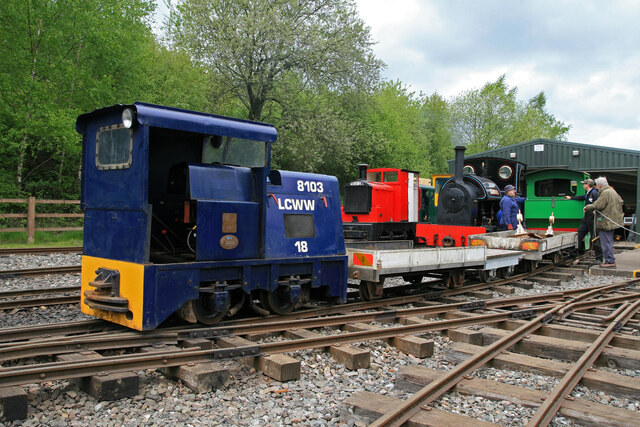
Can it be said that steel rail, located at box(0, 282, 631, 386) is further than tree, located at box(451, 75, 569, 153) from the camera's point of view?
No

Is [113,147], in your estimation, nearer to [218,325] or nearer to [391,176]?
[218,325]

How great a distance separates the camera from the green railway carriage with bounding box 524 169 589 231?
48.0ft

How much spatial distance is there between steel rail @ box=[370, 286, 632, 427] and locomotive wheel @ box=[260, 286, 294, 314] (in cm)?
249

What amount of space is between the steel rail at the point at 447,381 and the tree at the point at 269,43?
19129 millimetres

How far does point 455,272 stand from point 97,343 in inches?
250

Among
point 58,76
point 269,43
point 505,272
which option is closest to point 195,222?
point 505,272

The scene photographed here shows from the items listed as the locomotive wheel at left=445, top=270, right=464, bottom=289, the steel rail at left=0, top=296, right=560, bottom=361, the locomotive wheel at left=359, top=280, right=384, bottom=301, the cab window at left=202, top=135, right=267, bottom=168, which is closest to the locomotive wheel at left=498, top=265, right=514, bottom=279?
the locomotive wheel at left=445, top=270, right=464, bottom=289

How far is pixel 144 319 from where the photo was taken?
479 cm

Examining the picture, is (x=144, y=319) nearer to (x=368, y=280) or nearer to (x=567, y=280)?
(x=368, y=280)

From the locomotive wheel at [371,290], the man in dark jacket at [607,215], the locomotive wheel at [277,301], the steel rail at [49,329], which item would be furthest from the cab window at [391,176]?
the steel rail at [49,329]

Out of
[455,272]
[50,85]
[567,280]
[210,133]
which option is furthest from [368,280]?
[50,85]

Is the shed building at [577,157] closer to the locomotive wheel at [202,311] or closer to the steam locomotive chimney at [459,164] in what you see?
the steam locomotive chimney at [459,164]

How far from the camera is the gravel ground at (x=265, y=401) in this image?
135 inches

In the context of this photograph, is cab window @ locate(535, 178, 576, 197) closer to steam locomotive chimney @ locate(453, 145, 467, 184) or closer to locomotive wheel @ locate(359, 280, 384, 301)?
steam locomotive chimney @ locate(453, 145, 467, 184)
